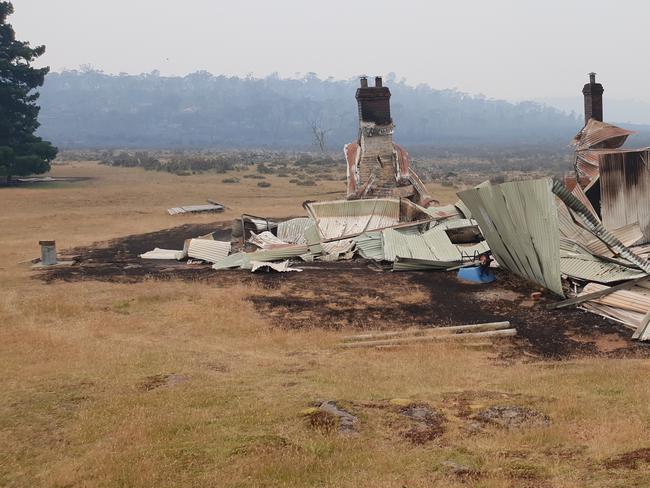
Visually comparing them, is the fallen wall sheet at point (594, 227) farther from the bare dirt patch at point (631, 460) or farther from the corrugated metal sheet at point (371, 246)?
the bare dirt patch at point (631, 460)

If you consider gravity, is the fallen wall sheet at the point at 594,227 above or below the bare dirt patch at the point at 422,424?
above

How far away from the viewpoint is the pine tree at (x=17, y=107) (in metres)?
39.7

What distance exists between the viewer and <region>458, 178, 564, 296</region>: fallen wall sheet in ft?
44.0

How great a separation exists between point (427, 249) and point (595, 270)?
494 centimetres

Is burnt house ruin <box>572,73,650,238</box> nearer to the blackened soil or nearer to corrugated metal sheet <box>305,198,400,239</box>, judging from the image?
the blackened soil

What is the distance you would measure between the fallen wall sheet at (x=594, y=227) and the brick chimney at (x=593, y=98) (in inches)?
420

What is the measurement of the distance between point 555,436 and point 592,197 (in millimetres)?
12923

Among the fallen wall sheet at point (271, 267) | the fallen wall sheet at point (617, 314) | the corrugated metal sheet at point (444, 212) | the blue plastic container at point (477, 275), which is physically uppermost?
the corrugated metal sheet at point (444, 212)

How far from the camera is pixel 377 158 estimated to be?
76.7 feet

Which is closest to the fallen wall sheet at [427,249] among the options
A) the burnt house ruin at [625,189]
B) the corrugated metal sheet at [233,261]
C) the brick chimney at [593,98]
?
the burnt house ruin at [625,189]

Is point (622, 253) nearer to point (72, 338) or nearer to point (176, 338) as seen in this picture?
point (176, 338)

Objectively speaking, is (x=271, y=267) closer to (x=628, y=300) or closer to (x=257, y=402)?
(x=628, y=300)

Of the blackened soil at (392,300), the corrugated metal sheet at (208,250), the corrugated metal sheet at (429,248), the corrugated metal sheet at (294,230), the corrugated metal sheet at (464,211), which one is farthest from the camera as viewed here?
the corrugated metal sheet at (294,230)

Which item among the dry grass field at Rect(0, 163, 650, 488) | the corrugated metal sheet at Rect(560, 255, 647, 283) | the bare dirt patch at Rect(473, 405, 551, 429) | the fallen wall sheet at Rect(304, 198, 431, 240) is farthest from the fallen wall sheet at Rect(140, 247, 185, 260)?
the bare dirt patch at Rect(473, 405, 551, 429)
